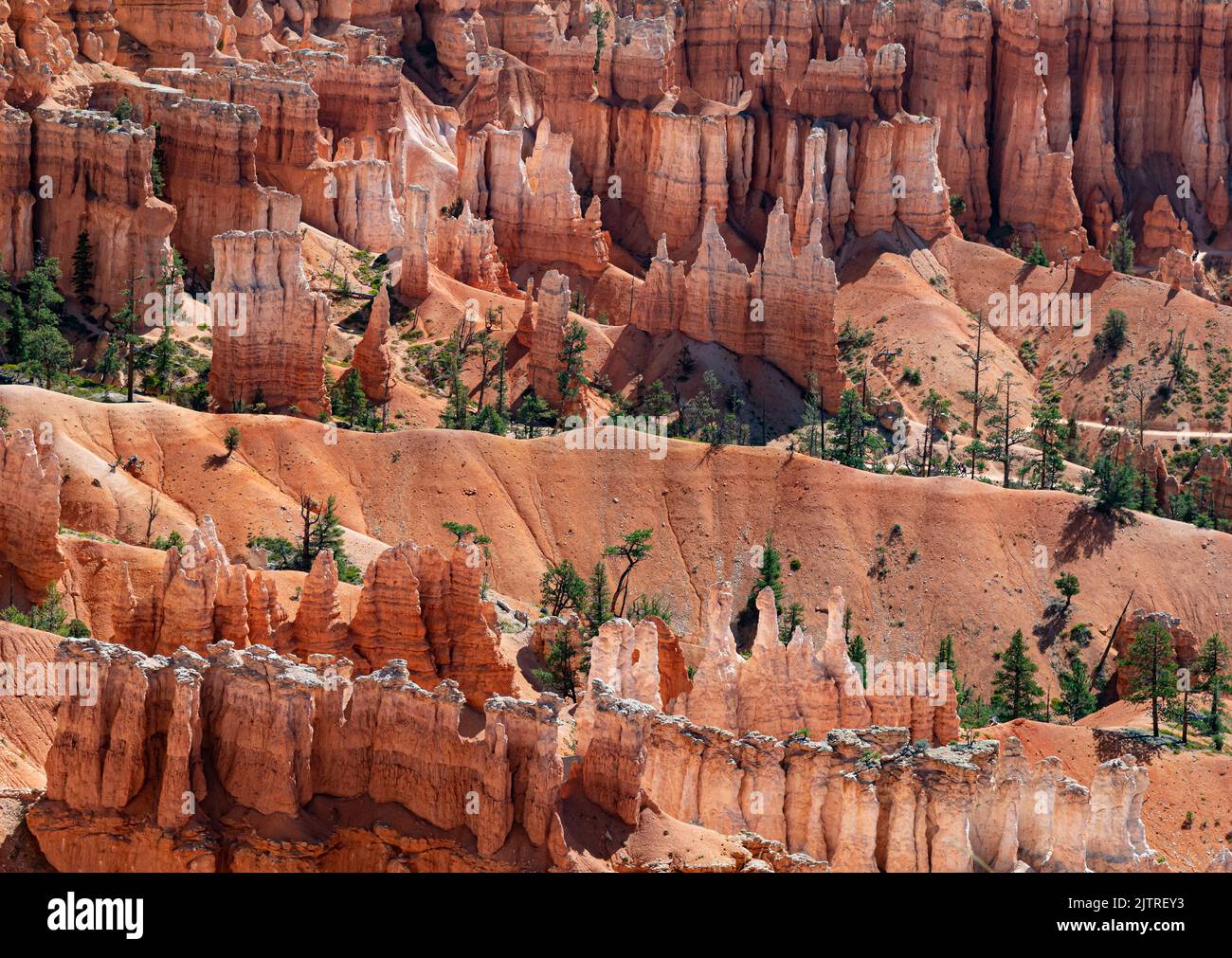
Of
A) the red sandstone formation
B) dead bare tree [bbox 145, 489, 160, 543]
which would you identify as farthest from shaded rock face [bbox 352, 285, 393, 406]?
the red sandstone formation

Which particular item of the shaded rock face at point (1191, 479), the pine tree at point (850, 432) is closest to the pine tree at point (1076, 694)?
the pine tree at point (850, 432)

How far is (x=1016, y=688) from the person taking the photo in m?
120

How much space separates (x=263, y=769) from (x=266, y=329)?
55.4 meters

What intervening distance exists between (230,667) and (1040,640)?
183 feet

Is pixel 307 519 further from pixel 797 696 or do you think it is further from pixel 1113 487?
pixel 1113 487

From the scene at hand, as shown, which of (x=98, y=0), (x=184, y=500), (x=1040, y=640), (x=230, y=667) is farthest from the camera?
(x=98, y=0)

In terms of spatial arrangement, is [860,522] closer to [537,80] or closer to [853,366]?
[853,366]

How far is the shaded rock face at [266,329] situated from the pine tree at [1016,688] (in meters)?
30.1

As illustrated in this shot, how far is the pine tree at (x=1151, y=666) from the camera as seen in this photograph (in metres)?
114

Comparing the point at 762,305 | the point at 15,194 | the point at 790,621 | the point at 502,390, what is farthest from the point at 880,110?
the point at 790,621

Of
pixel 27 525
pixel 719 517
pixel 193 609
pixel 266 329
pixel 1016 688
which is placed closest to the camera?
pixel 193 609

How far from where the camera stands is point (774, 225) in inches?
5994

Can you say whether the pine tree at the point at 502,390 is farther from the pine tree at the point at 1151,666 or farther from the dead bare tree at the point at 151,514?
the pine tree at the point at 1151,666

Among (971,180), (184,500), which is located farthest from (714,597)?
(971,180)
